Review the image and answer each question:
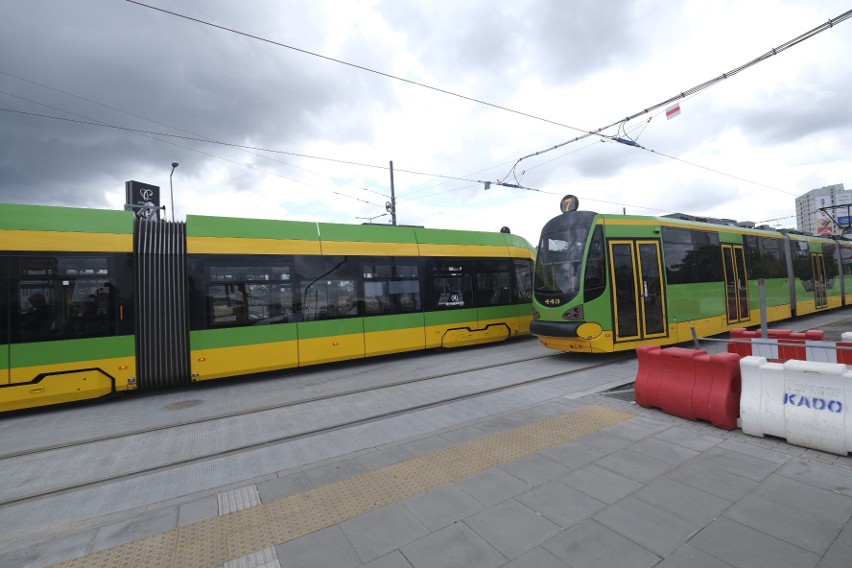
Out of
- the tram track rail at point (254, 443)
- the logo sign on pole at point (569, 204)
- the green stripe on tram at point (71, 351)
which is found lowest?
the tram track rail at point (254, 443)

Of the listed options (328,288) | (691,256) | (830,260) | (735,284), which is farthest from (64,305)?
(830,260)

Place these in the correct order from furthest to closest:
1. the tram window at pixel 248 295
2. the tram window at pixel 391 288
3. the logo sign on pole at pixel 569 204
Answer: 1. the tram window at pixel 391 288
2. the logo sign on pole at pixel 569 204
3. the tram window at pixel 248 295

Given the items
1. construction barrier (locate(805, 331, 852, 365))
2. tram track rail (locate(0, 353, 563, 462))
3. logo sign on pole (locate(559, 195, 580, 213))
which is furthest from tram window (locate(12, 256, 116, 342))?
construction barrier (locate(805, 331, 852, 365))

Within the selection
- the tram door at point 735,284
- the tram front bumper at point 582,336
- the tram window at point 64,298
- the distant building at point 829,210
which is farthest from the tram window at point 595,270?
the distant building at point 829,210

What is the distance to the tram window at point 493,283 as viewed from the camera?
11.6 meters

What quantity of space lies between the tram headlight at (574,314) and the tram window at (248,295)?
6.13m

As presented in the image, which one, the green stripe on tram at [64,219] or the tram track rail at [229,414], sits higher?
the green stripe on tram at [64,219]

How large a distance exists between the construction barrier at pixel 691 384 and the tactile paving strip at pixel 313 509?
1.27 metres

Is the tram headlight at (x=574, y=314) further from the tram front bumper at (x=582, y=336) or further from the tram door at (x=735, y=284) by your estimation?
the tram door at (x=735, y=284)

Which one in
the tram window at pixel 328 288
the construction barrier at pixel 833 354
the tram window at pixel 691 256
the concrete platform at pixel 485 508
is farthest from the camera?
the tram window at pixel 691 256

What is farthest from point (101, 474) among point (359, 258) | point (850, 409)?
point (850, 409)

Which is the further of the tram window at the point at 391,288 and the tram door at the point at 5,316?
the tram window at the point at 391,288

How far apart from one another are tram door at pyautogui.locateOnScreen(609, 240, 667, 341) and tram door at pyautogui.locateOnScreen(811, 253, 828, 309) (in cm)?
1152

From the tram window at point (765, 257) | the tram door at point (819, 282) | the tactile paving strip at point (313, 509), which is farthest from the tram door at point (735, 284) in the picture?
the tactile paving strip at point (313, 509)
